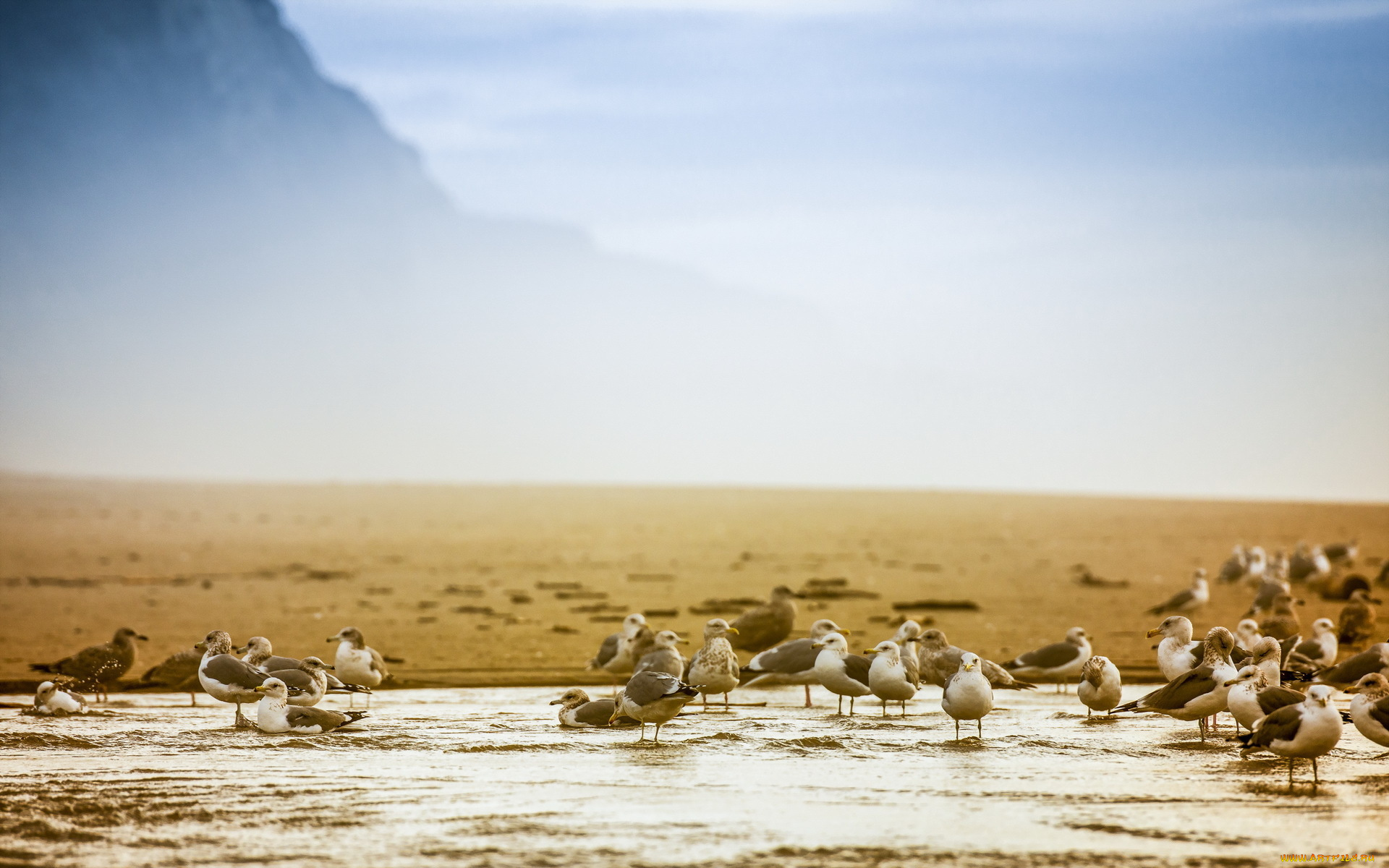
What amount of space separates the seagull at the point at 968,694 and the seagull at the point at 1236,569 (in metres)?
18.4

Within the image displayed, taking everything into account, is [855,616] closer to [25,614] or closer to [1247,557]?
[1247,557]

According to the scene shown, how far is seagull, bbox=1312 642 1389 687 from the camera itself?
13203 millimetres

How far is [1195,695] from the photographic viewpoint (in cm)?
1101

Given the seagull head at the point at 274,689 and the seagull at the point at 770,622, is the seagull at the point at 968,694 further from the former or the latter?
the seagull at the point at 770,622

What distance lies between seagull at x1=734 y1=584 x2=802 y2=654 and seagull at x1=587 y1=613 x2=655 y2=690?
2560mm

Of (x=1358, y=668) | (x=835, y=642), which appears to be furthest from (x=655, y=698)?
(x=1358, y=668)

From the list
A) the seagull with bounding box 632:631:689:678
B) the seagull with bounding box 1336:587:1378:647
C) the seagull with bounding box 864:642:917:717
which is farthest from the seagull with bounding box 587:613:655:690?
the seagull with bounding box 1336:587:1378:647

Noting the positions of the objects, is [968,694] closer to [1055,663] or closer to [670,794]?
[670,794]

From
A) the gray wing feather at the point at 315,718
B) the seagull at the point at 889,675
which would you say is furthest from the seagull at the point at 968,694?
the gray wing feather at the point at 315,718

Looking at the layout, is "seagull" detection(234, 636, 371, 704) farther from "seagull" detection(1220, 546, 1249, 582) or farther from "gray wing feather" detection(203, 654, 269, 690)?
"seagull" detection(1220, 546, 1249, 582)

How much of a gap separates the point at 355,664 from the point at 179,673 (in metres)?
2.23

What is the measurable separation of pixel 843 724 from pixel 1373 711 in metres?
4.29

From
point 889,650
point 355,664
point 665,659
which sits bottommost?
point 355,664

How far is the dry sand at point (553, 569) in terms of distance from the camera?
62.3 feet
